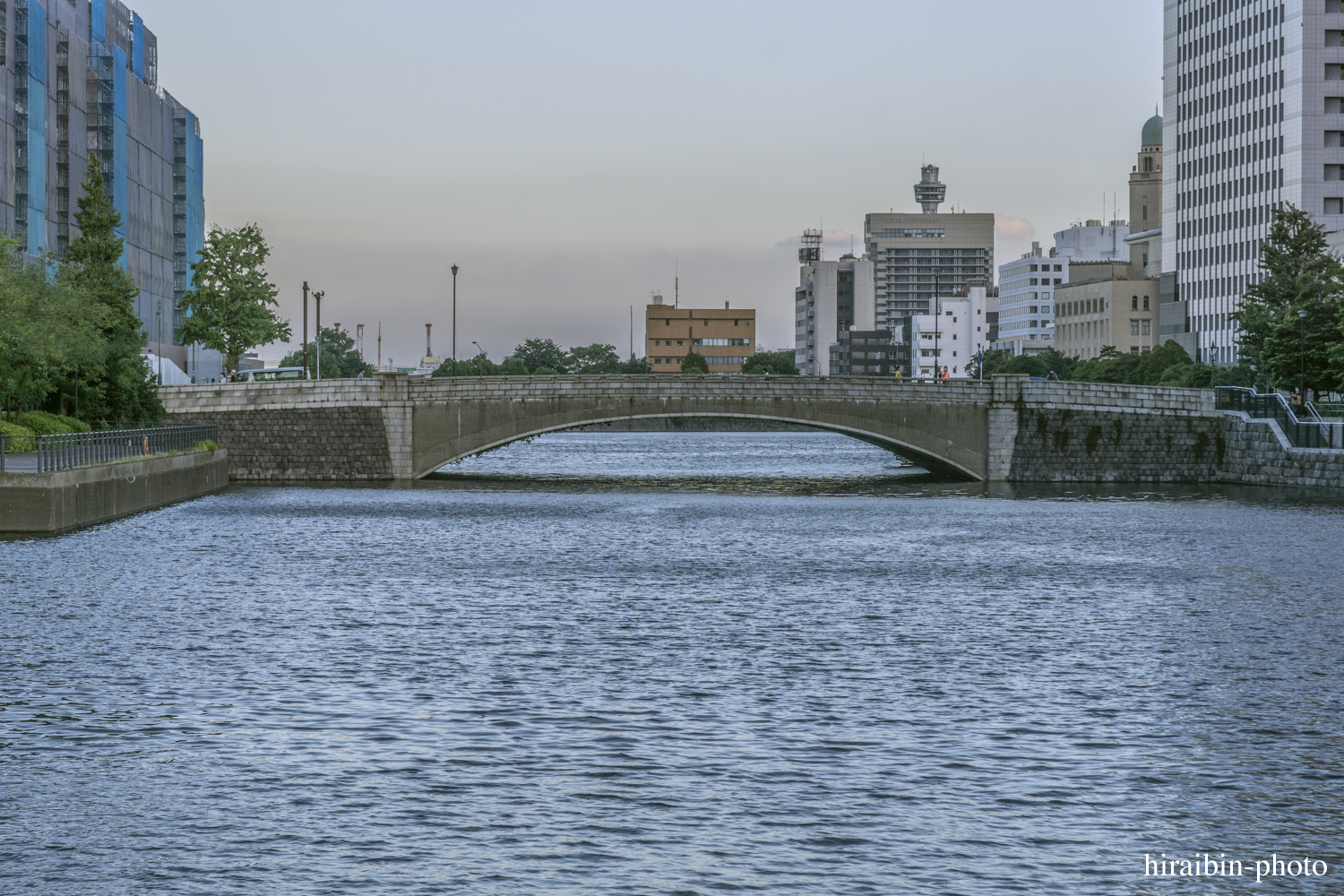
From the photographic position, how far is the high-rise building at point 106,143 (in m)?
114

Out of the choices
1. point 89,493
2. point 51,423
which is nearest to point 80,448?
point 89,493

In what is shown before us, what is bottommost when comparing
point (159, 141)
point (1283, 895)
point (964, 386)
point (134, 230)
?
point (1283, 895)

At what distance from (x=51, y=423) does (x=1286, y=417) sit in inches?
2191

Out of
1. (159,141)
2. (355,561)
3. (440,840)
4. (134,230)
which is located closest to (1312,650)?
(440,840)

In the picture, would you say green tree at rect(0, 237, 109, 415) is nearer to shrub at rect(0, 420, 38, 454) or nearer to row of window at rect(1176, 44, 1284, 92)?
shrub at rect(0, 420, 38, 454)

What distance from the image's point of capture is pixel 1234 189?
17662 centimetres

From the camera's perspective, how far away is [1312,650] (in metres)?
26.9

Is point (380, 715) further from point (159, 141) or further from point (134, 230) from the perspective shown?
point (159, 141)

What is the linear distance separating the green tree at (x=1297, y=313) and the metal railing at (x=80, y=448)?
179 ft

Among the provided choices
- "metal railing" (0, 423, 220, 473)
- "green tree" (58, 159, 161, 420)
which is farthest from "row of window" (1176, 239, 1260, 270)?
"metal railing" (0, 423, 220, 473)

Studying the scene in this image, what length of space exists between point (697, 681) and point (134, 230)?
129834 mm

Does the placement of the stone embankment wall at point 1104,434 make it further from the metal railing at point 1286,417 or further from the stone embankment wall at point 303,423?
the stone embankment wall at point 303,423

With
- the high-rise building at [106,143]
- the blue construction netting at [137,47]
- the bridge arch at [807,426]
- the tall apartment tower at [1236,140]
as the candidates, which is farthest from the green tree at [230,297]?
the tall apartment tower at [1236,140]

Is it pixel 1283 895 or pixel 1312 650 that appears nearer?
pixel 1283 895
